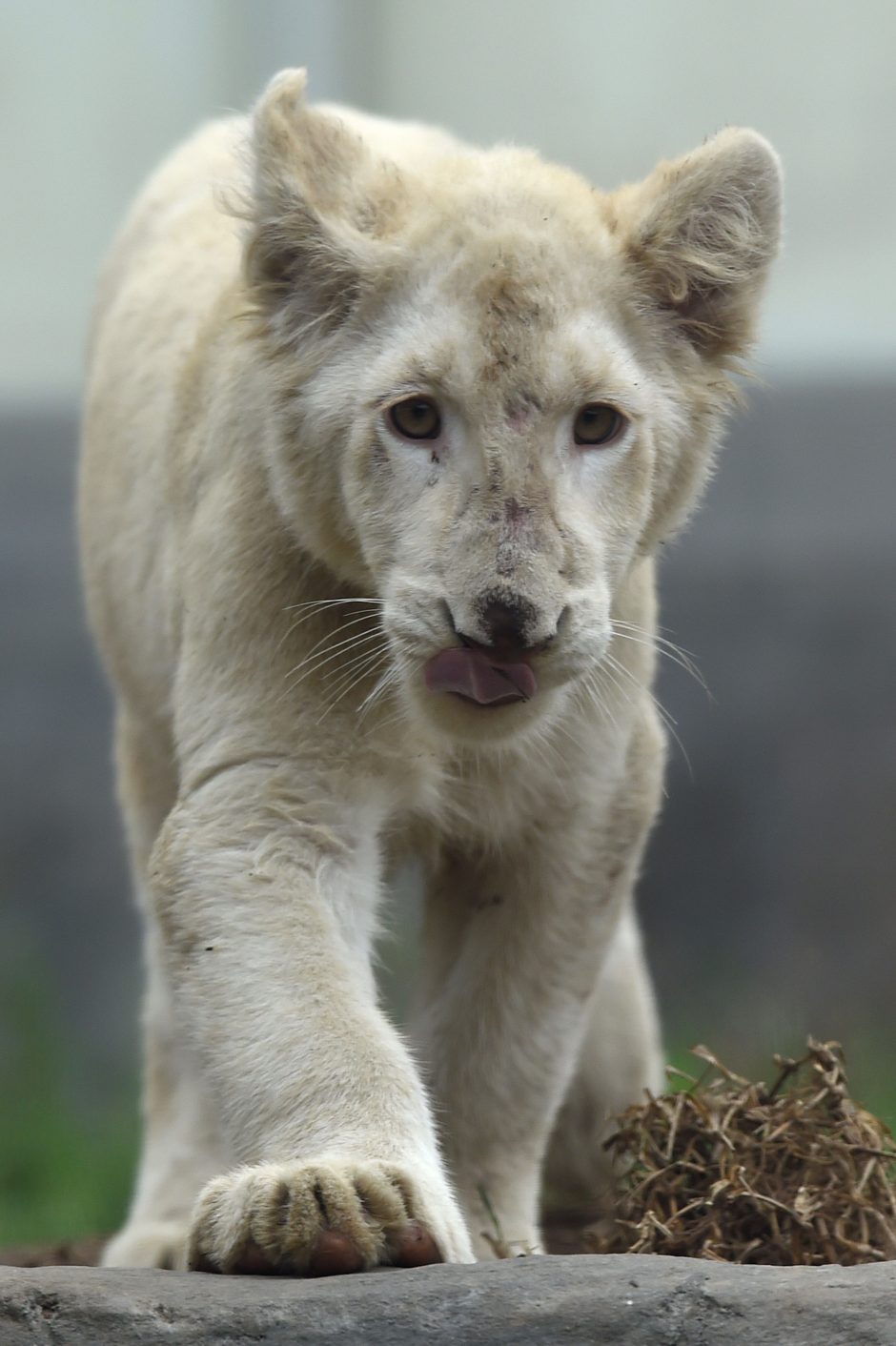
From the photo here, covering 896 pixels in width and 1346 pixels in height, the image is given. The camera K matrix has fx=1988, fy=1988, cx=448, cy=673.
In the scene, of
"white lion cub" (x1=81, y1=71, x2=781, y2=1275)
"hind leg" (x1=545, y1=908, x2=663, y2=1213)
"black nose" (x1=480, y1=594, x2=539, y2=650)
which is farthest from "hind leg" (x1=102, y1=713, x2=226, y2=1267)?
"black nose" (x1=480, y1=594, x2=539, y2=650)

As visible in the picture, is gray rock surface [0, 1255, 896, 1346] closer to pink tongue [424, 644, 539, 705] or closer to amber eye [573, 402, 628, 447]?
pink tongue [424, 644, 539, 705]

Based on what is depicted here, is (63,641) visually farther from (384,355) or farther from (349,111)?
(384,355)

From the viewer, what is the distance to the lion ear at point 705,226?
404 cm

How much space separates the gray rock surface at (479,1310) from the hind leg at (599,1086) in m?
2.75

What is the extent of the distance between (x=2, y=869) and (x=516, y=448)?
6.90m

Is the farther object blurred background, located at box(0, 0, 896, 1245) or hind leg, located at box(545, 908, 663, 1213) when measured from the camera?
blurred background, located at box(0, 0, 896, 1245)

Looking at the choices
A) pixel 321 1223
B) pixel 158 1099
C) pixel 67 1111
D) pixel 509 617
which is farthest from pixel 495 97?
pixel 321 1223

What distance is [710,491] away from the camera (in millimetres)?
9492

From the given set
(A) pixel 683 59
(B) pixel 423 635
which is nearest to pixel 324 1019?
(B) pixel 423 635

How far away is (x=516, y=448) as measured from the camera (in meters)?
3.63

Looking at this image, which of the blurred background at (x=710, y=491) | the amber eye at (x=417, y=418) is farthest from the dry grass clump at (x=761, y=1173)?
the blurred background at (x=710, y=491)

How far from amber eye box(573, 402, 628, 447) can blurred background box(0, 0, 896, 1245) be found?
5336mm

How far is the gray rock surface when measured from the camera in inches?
115

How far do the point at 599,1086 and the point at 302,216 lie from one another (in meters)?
2.88
